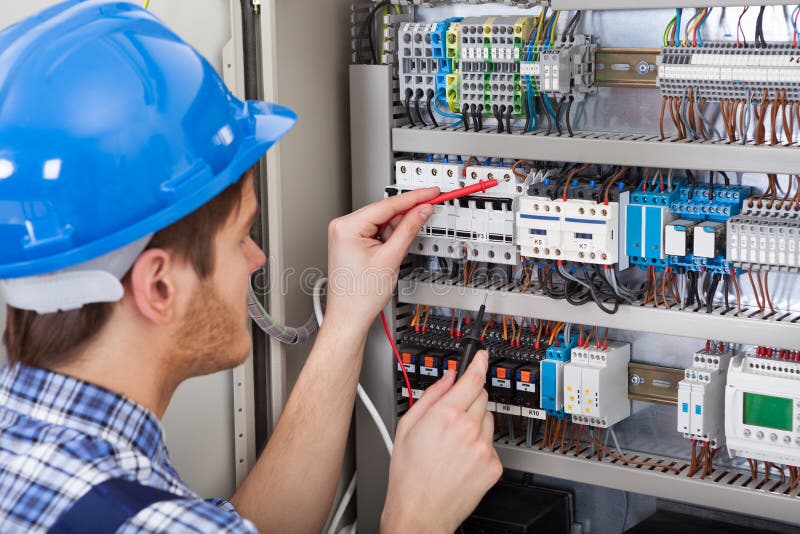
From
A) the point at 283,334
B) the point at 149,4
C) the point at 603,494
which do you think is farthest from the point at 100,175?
the point at 603,494

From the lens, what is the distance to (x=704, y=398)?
70.7 inches

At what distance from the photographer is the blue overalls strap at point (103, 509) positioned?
917 mm

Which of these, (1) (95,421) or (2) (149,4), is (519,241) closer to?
(2) (149,4)

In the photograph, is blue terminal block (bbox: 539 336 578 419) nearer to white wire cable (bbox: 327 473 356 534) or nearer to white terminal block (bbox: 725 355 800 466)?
white terminal block (bbox: 725 355 800 466)

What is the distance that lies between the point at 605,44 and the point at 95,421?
1269 millimetres

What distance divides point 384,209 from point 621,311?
466mm

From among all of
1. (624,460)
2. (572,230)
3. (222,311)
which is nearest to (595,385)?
(624,460)

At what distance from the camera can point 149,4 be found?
173cm

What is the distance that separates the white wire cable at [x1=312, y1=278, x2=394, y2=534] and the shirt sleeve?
960 mm

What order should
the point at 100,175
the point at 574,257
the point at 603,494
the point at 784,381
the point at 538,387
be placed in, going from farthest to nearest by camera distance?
the point at 603,494, the point at 538,387, the point at 574,257, the point at 784,381, the point at 100,175

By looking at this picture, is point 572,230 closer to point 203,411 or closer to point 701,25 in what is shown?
point 701,25

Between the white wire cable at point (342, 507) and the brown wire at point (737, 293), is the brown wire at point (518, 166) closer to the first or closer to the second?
the brown wire at point (737, 293)

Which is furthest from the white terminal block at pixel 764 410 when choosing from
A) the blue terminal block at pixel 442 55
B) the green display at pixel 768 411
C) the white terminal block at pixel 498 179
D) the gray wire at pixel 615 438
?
the blue terminal block at pixel 442 55

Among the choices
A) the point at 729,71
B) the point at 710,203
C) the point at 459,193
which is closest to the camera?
the point at 729,71
